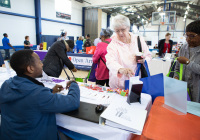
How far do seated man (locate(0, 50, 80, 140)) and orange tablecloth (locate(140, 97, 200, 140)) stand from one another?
1.74 ft

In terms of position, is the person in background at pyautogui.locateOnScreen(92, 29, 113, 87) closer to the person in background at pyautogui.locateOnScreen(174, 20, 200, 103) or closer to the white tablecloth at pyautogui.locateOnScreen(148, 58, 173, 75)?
the person in background at pyautogui.locateOnScreen(174, 20, 200, 103)

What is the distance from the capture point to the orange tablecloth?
2.45 ft

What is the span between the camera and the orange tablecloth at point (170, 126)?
75cm

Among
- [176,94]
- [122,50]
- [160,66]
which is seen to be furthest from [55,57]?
[160,66]

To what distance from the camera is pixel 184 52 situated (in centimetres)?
160

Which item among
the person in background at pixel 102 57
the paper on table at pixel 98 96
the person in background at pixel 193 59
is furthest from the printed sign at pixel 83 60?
the person in background at pixel 193 59

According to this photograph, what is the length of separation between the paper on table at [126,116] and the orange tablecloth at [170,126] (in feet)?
Result: 0.17

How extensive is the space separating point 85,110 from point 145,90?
26.2 inches

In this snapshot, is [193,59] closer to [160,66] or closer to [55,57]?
[55,57]

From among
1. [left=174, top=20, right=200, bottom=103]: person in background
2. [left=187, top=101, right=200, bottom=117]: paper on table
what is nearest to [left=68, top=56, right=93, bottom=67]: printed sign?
[left=174, top=20, right=200, bottom=103]: person in background

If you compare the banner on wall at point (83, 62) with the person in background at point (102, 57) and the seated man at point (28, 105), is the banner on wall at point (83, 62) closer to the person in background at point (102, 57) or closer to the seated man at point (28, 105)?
the person in background at point (102, 57)

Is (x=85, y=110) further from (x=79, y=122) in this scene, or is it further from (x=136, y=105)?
(x=136, y=105)

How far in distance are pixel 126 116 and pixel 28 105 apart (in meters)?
0.65

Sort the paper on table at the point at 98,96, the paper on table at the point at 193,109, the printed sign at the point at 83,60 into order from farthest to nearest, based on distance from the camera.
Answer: the printed sign at the point at 83,60 < the paper on table at the point at 98,96 < the paper on table at the point at 193,109
